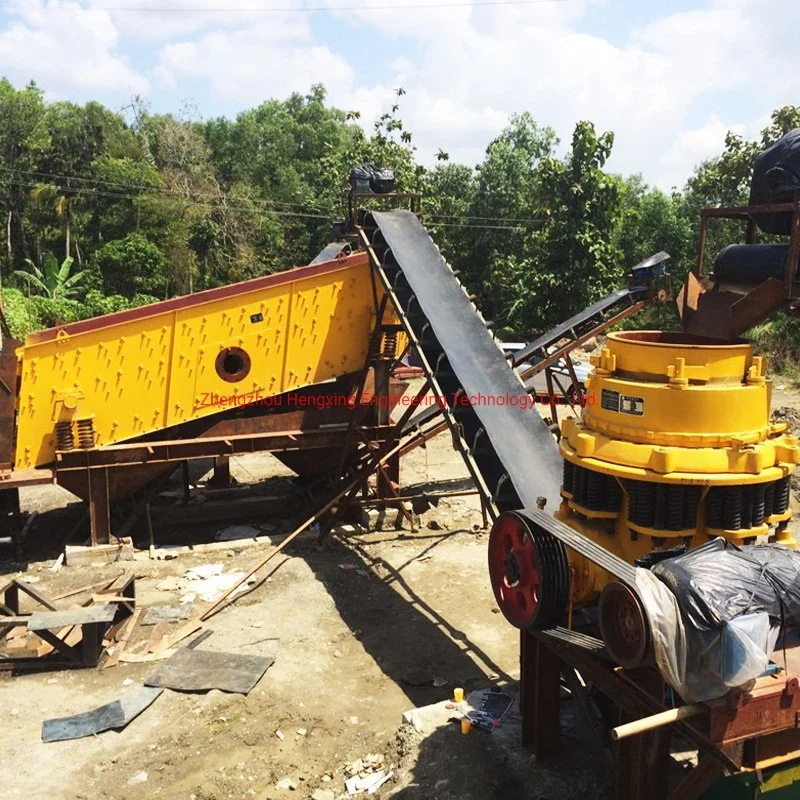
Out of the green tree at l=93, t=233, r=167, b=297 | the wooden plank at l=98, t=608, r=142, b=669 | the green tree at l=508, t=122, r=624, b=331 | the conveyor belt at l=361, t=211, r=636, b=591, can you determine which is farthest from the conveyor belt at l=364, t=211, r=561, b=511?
the green tree at l=93, t=233, r=167, b=297

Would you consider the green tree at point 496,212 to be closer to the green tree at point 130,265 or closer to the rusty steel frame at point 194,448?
the green tree at point 130,265

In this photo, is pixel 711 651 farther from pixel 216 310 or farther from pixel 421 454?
pixel 421 454

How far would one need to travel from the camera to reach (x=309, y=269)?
31.4ft

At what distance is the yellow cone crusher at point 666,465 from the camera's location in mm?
4125

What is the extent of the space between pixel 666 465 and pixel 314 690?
3.76 meters

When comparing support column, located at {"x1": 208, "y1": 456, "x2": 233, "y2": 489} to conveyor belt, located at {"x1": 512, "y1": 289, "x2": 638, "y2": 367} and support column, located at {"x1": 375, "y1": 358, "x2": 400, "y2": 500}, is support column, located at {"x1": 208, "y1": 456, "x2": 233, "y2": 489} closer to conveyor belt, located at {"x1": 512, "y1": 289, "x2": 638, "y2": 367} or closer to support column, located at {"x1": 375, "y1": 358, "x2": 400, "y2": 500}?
support column, located at {"x1": 375, "y1": 358, "x2": 400, "y2": 500}

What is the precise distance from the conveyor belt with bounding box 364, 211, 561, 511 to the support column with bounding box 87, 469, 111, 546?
13.6ft

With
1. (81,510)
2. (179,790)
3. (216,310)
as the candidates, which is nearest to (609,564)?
(179,790)

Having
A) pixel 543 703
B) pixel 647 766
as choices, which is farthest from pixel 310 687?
pixel 647 766

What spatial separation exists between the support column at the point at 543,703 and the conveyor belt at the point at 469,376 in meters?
0.97

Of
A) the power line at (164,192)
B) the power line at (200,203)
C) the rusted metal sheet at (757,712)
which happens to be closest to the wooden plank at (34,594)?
the rusted metal sheet at (757,712)

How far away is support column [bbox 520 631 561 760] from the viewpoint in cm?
475

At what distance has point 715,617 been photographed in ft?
10.3

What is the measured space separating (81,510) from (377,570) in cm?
459
